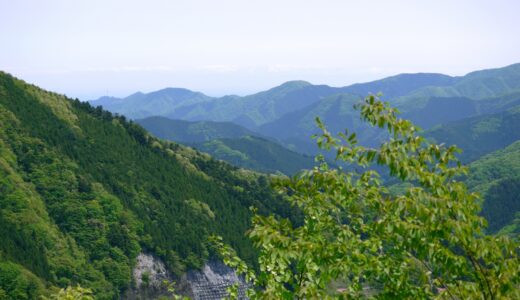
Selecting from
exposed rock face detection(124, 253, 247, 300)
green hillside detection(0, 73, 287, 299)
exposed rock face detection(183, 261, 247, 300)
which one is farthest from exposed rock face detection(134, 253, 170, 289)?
exposed rock face detection(183, 261, 247, 300)

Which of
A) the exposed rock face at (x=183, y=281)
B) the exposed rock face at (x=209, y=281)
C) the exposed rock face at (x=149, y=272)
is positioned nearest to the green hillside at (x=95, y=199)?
the exposed rock face at (x=149, y=272)

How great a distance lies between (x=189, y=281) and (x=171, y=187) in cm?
3704

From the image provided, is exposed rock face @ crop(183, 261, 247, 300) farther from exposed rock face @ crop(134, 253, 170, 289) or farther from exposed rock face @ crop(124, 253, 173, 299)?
exposed rock face @ crop(134, 253, 170, 289)

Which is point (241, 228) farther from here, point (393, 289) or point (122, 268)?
point (393, 289)

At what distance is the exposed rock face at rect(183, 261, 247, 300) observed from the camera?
11394 centimetres

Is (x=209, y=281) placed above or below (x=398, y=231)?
below

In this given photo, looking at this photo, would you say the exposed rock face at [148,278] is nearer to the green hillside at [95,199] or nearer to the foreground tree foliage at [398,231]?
the green hillside at [95,199]

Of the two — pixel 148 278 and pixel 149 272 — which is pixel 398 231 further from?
pixel 149 272

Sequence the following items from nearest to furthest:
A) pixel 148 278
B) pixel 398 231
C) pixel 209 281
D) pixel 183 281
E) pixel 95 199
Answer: pixel 398 231, pixel 148 278, pixel 183 281, pixel 95 199, pixel 209 281

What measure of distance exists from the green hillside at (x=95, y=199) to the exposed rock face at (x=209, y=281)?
298 centimetres

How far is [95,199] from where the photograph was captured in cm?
11506

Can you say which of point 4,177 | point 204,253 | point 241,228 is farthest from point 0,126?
point 241,228

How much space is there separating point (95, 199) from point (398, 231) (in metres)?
111

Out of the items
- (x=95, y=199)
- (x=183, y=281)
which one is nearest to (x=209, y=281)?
(x=183, y=281)
